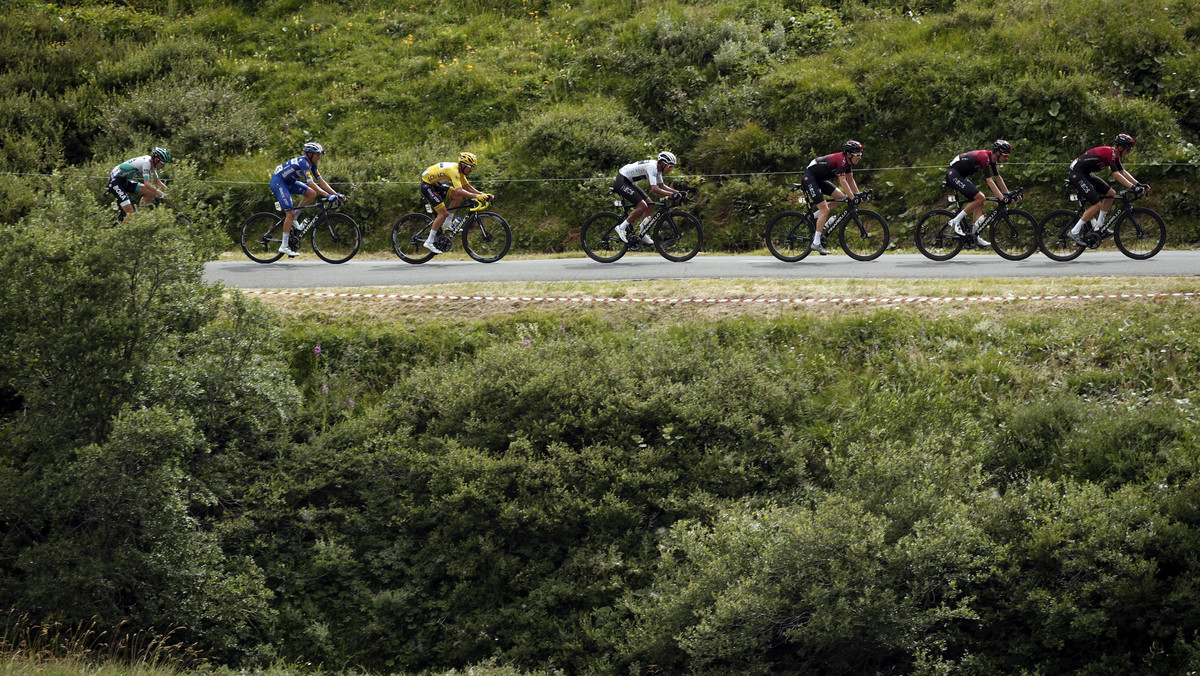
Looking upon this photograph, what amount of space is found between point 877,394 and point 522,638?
510 cm

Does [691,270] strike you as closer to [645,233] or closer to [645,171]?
[645,233]

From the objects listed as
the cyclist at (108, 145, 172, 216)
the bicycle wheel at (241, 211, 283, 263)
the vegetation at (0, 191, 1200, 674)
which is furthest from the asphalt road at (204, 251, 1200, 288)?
the vegetation at (0, 191, 1200, 674)

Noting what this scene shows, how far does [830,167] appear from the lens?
1560cm

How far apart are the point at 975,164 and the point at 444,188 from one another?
339 inches

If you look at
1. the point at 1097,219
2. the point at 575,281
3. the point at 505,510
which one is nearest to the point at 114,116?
the point at 575,281

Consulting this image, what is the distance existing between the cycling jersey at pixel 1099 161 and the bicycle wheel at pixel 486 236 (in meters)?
9.26

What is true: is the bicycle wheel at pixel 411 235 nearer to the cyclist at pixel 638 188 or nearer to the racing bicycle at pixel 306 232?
the racing bicycle at pixel 306 232

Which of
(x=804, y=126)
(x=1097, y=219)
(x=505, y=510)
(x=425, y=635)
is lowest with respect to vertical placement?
(x=425, y=635)

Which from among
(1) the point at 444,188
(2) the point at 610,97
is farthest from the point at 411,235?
(2) the point at 610,97

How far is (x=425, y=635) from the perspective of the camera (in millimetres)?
10531

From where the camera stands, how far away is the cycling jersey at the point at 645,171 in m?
15.7

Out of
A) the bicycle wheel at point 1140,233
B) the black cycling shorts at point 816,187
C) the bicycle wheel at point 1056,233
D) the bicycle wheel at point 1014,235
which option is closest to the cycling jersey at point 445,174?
the black cycling shorts at point 816,187

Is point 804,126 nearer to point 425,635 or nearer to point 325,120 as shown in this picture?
point 325,120

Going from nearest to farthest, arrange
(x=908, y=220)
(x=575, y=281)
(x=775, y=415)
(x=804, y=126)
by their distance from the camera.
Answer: (x=775, y=415) → (x=575, y=281) → (x=908, y=220) → (x=804, y=126)
